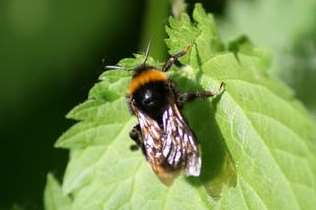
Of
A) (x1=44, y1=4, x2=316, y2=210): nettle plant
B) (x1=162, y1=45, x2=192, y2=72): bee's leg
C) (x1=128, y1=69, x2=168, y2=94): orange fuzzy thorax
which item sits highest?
(x1=162, y1=45, x2=192, y2=72): bee's leg

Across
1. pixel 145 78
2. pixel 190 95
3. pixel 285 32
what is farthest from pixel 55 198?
pixel 285 32

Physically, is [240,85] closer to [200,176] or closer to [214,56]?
[214,56]

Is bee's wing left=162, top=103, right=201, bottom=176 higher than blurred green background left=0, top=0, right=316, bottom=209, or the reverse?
bee's wing left=162, top=103, right=201, bottom=176

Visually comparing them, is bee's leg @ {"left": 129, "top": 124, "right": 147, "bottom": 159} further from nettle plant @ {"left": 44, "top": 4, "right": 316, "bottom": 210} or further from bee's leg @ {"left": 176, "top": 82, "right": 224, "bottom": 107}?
bee's leg @ {"left": 176, "top": 82, "right": 224, "bottom": 107}

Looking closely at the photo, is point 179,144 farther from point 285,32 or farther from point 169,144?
point 285,32

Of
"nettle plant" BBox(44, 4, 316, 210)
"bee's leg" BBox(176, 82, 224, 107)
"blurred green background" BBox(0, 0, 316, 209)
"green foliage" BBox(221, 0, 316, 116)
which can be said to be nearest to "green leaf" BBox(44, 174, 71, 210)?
"nettle plant" BBox(44, 4, 316, 210)

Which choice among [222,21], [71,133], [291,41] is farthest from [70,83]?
[71,133]
